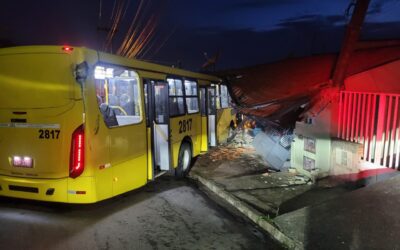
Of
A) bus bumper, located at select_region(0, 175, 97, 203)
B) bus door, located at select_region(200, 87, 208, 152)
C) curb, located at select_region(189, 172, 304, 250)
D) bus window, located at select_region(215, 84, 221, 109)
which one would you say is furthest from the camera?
bus window, located at select_region(215, 84, 221, 109)

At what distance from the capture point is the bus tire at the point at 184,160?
29.7 ft

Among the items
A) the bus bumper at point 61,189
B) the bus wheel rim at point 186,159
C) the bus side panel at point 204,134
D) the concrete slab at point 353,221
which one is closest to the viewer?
the concrete slab at point 353,221

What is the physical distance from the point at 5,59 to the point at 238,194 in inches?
195

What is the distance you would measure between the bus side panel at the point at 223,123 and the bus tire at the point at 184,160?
10.9ft

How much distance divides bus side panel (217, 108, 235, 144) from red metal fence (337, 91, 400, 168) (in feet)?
19.4

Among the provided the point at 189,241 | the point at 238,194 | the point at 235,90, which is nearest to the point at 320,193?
the point at 238,194

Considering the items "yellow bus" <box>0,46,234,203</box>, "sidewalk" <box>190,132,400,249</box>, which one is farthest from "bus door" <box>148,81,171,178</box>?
"sidewalk" <box>190,132,400,249</box>

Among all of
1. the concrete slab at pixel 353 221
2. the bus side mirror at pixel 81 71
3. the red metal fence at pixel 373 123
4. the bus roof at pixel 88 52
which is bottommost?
the concrete slab at pixel 353 221

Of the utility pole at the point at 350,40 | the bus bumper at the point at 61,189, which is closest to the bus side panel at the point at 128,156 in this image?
the bus bumper at the point at 61,189

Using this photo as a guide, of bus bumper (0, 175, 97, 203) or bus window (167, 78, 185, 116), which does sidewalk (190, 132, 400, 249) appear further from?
bus bumper (0, 175, 97, 203)

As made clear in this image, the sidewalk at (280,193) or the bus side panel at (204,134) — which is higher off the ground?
the bus side panel at (204,134)

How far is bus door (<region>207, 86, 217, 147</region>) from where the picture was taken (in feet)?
40.1

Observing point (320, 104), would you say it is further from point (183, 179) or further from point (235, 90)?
point (235, 90)

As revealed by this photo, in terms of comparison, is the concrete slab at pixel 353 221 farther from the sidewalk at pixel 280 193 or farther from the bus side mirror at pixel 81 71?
the bus side mirror at pixel 81 71
